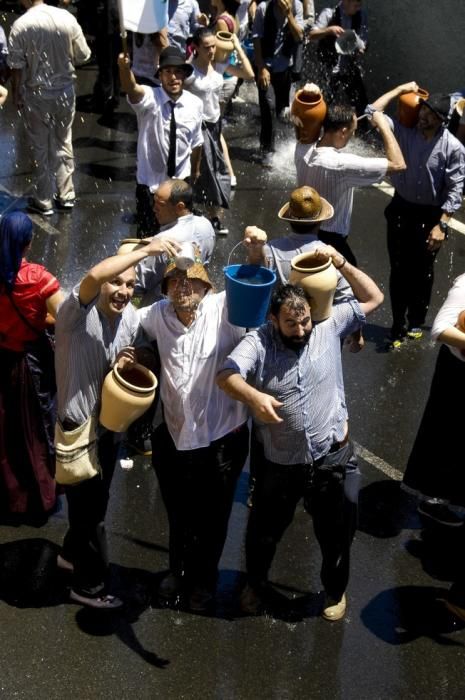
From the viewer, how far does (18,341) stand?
514 centimetres

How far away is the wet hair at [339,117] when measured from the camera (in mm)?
6098

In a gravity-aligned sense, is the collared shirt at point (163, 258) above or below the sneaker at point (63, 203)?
above

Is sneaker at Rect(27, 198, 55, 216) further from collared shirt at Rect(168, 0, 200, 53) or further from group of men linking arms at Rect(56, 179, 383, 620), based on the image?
group of men linking arms at Rect(56, 179, 383, 620)

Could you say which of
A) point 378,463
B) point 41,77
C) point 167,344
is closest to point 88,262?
point 41,77

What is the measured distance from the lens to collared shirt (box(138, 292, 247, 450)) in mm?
4547

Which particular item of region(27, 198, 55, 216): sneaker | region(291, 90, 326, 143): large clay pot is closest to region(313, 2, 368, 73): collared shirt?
region(27, 198, 55, 216): sneaker

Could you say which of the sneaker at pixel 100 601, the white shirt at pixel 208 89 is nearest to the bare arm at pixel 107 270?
the sneaker at pixel 100 601

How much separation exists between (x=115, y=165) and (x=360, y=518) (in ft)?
20.2

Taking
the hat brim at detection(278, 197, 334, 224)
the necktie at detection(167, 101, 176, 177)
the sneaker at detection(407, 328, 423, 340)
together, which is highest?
the hat brim at detection(278, 197, 334, 224)

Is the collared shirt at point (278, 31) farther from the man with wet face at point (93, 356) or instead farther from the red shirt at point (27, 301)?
the man with wet face at point (93, 356)

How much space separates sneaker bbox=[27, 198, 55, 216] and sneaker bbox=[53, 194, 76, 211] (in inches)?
4.7

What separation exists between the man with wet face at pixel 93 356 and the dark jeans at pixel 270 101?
23.9 feet

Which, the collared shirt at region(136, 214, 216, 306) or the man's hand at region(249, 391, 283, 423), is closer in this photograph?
the man's hand at region(249, 391, 283, 423)

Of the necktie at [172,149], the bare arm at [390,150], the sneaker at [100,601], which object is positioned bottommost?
the sneaker at [100,601]
